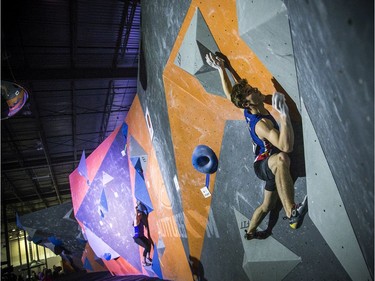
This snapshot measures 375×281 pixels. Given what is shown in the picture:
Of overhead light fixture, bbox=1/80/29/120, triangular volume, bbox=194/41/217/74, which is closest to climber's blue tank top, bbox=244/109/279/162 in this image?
triangular volume, bbox=194/41/217/74

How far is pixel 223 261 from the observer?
3.42m

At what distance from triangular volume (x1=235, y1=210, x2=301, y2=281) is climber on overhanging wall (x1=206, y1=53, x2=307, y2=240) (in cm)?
33

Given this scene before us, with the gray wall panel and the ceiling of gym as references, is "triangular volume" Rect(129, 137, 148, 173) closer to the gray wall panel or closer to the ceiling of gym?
the ceiling of gym

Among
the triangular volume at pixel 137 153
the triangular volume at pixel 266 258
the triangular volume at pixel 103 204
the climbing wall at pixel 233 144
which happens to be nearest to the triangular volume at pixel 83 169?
the triangular volume at pixel 103 204

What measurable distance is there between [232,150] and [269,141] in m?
0.65

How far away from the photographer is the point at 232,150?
2.88m

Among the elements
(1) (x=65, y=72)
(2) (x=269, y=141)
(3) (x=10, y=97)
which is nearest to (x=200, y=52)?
(2) (x=269, y=141)

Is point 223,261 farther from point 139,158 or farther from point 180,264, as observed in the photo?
point 139,158

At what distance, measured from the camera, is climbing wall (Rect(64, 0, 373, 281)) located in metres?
1.65

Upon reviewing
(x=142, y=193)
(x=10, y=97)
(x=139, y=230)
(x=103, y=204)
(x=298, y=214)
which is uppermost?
(x=10, y=97)

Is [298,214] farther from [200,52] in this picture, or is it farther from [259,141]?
[200,52]

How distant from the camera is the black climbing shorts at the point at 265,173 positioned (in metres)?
2.33

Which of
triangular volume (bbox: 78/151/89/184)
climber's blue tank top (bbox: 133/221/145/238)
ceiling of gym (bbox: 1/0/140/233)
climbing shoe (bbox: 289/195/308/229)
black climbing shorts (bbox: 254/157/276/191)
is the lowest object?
climbing shoe (bbox: 289/195/308/229)

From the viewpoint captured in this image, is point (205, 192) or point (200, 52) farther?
point (205, 192)
